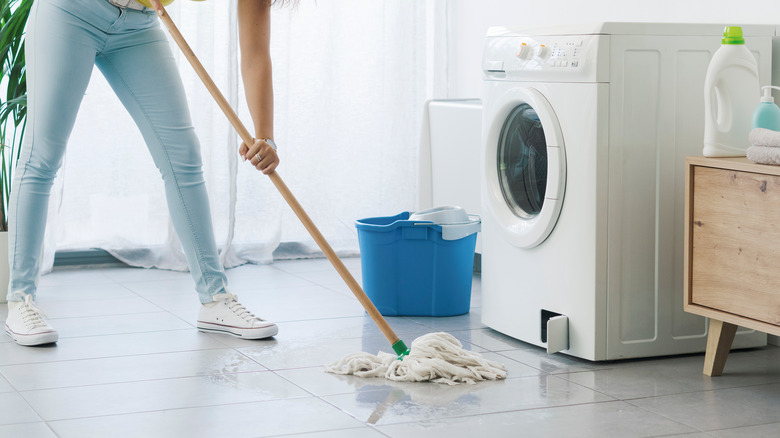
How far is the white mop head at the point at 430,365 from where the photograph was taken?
6.81ft

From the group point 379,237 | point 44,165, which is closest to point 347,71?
point 379,237

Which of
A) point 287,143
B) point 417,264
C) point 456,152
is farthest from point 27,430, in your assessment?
A: point 287,143

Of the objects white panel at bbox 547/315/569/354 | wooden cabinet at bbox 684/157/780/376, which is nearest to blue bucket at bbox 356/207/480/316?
white panel at bbox 547/315/569/354

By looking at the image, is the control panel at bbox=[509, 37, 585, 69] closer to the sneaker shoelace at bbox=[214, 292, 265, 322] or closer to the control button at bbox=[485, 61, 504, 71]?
the control button at bbox=[485, 61, 504, 71]

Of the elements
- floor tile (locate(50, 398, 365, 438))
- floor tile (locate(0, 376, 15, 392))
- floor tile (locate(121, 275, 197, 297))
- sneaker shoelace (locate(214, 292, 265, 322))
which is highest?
sneaker shoelace (locate(214, 292, 265, 322))

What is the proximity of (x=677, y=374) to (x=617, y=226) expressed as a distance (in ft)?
1.19

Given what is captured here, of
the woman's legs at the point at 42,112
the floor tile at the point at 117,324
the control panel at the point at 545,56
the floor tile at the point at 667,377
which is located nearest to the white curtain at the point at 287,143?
the floor tile at the point at 117,324

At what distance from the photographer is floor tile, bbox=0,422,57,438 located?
1.71 metres

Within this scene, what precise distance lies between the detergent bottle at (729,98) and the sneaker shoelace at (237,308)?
1189 mm

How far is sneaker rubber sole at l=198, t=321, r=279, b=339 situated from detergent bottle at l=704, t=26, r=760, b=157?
1142mm

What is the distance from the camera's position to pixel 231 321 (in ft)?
8.29

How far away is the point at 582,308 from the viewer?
7.50 feet

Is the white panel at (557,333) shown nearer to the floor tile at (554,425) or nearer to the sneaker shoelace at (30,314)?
the floor tile at (554,425)

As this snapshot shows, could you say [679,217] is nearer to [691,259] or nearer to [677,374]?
[691,259]
